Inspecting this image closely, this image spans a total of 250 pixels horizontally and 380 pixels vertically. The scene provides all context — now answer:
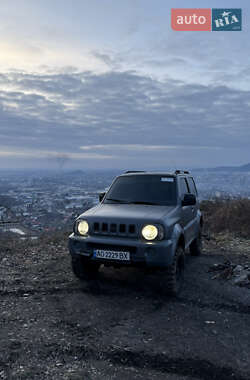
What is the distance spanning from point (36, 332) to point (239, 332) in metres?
2.41

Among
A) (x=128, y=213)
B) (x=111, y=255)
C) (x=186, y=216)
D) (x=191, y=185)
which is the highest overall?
(x=191, y=185)

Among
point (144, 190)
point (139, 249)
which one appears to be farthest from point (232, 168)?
point (139, 249)

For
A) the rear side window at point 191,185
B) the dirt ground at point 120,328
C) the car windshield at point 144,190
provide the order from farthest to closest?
1. the rear side window at point 191,185
2. the car windshield at point 144,190
3. the dirt ground at point 120,328

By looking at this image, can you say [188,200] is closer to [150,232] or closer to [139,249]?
[150,232]

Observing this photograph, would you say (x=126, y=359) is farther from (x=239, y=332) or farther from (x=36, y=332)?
(x=239, y=332)

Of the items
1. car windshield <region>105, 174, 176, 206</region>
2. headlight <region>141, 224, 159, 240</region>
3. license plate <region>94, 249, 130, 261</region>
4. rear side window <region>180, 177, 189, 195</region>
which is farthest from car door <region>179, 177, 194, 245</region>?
license plate <region>94, 249, 130, 261</region>

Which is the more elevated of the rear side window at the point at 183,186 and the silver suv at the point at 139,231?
the rear side window at the point at 183,186

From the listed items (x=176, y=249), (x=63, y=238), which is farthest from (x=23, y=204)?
(x=176, y=249)

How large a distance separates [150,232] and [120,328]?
53.3 inches

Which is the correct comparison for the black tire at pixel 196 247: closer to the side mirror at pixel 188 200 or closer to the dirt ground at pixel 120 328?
the dirt ground at pixel 120 328

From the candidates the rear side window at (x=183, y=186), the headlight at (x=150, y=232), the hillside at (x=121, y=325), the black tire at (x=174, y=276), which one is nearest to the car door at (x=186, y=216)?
the rear side window at (x=183, y=186)

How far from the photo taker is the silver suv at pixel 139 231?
4277mm

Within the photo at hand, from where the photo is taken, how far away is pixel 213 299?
4.59 metres

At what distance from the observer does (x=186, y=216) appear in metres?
5.66
